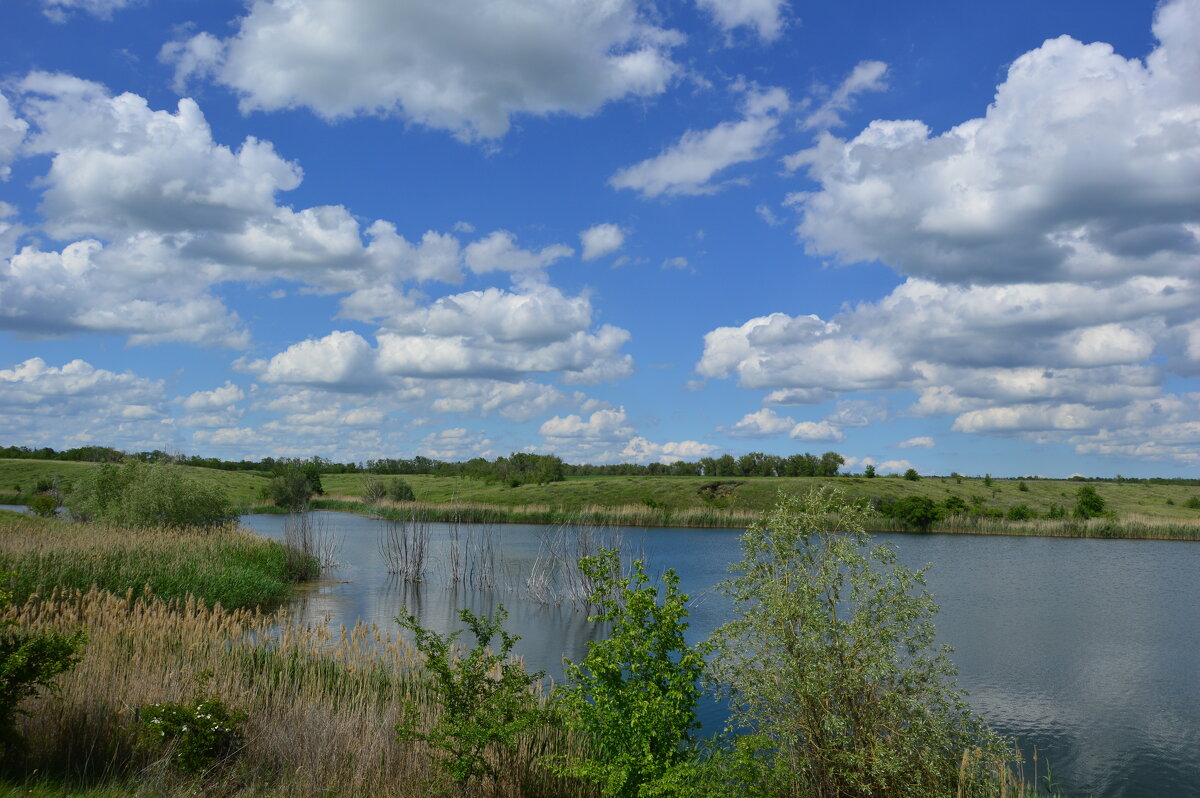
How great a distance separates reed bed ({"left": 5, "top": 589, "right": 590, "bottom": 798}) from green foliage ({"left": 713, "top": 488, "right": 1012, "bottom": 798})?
1.98m

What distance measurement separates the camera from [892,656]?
23.5 ft

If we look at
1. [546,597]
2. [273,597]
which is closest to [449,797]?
[273,597]

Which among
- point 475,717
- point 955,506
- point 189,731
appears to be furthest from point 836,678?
point 955,506

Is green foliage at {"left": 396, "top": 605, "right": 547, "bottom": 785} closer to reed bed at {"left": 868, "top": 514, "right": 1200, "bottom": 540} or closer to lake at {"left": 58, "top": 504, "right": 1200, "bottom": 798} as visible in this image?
lake at {"left": 58, "top": 504, "right": 1200, "bottom": 798}

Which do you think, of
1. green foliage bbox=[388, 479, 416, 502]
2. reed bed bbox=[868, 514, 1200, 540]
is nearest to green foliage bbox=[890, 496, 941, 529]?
reed bed bbox=[868, 514, 1200, 540]

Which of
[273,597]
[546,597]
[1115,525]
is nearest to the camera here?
[273,597]

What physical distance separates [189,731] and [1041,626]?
24.0m

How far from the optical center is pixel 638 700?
20.6ft

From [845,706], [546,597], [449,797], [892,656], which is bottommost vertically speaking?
[546,597]

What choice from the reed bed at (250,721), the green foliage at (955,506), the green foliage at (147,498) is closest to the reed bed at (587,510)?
the green foliage at (955,506)

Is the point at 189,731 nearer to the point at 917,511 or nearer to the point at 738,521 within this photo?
the point at 738,521

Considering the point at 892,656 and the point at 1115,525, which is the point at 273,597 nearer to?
the point at 892,656

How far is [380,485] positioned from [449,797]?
72.0 m

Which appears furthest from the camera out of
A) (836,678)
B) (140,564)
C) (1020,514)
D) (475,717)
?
(1020,514)
